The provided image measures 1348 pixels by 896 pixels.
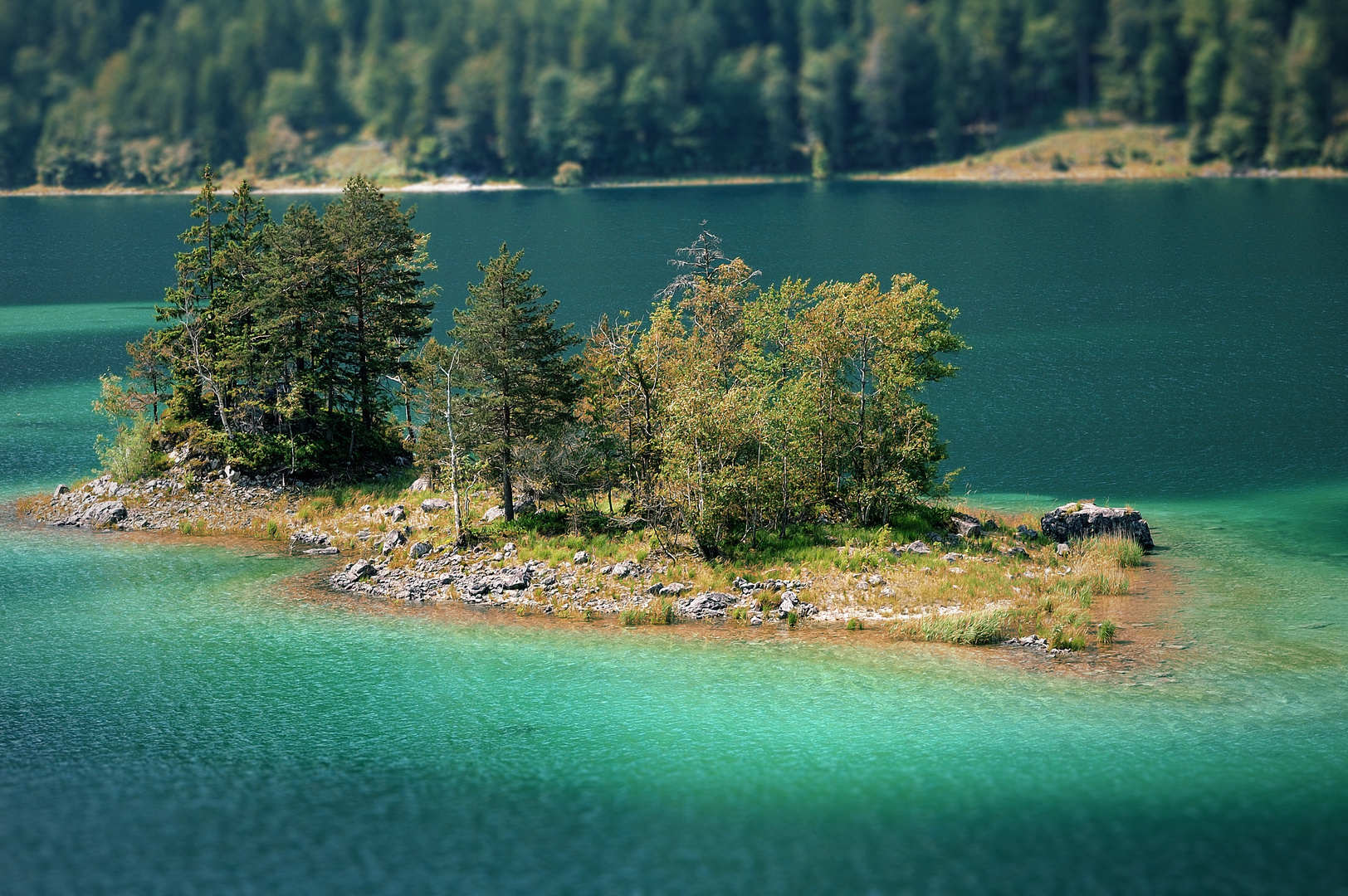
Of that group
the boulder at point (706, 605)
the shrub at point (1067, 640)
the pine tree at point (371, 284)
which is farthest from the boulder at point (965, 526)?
the pine tree at point (371, 284)

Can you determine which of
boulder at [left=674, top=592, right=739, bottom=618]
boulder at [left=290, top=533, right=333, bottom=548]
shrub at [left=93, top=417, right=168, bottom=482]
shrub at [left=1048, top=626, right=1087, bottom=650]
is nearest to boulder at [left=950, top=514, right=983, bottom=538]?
shrub at [left=1048, top=626, right=1087, bottom=650]

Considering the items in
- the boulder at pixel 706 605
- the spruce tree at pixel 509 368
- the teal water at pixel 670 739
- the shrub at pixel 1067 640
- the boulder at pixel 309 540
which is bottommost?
the teal water at pixel 670 739

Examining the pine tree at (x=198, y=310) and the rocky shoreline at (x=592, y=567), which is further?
the pine tree at (x=198, y=310)

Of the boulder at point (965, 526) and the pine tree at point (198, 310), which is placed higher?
the pine tree at point (198, 310)

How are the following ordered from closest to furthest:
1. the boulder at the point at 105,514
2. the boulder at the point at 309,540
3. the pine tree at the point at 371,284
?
the boulder at the point at 309,540 < the boulder at the point at 105,514 < the pine tree at the point at 371,284

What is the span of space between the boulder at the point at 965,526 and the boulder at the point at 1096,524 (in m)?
4.33

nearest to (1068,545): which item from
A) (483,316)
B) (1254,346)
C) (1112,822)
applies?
(1112,822)

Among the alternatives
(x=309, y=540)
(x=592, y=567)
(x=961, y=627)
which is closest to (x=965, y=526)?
(x=961, y=627)

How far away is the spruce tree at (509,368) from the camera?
68.2 meters

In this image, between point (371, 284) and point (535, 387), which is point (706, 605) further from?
point (371, 284)

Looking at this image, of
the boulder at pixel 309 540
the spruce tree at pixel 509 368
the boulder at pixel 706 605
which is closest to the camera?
the boulder at pixel 706 605

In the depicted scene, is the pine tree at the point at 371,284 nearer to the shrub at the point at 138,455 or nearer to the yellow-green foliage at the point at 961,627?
the shrub at the point at 138,455

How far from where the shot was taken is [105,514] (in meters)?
78.5

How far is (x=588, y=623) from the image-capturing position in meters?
62.1
